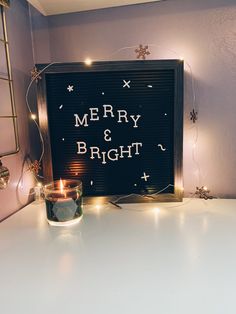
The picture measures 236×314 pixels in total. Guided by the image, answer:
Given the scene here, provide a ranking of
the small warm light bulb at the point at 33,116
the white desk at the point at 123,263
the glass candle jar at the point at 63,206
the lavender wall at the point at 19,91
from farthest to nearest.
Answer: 1. the small warm light bulb at the point at 33,116
2. the lavender wall at the point at 19,91
3. the glass candle jar at the point at 63,206
4. the white desk at the point at 123,263

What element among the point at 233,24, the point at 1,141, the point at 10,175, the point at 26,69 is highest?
the point at 233,24

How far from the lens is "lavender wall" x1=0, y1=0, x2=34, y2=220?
835 millimetres

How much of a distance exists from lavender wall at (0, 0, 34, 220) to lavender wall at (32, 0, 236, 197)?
0.07 meters

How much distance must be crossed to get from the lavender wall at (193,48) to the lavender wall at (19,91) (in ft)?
0.22

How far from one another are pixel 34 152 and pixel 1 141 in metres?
0.19

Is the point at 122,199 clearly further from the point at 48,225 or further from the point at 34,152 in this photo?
the point at 34,152

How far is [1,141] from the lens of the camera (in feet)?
2.59

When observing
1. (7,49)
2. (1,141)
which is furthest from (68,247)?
(7,49)

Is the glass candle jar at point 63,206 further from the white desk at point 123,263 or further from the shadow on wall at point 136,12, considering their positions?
the shadow on wall at point 136,12

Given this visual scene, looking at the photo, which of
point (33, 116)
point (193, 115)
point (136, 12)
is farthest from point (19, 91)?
point (193, 115)

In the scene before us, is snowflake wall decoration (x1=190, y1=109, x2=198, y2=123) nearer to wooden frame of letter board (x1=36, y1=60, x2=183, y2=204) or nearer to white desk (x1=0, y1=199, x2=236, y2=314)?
wooden frame of letter board (x1=36, y1=60, x2=183, y2=204)

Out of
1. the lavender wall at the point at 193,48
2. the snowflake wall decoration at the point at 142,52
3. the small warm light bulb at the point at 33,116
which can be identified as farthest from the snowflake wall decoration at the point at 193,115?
the small warm light bulb at the point at 33,116

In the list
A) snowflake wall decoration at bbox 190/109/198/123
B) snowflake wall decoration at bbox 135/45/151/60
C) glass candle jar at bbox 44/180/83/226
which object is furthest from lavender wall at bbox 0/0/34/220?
snowflake wall decoration at bbox 190/109/198/123

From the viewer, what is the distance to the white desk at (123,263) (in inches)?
17.0
